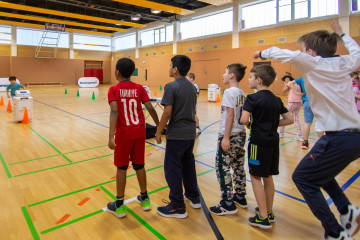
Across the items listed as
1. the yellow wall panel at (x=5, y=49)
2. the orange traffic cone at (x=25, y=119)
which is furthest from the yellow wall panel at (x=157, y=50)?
the orange traffic cone at (x=25, y=119)

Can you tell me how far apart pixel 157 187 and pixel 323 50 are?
2.27 m

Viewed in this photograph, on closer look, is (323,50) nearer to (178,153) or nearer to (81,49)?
(178,153)

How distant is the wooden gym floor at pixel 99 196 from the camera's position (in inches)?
86.7

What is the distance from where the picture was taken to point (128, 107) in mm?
2365

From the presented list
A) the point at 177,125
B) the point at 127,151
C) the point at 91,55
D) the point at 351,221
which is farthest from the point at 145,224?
the point at 91,55

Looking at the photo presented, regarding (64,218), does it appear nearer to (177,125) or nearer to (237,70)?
(177,125)

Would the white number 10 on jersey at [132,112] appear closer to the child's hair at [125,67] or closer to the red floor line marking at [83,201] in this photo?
the child's hair at [125,67]

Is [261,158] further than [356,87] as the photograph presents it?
No

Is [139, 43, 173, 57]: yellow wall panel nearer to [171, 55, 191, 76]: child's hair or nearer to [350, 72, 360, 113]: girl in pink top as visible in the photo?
[350, 72, 360, 113]: girl in pink top

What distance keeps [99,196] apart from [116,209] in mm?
488

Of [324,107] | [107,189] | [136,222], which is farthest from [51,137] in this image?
[324,107]

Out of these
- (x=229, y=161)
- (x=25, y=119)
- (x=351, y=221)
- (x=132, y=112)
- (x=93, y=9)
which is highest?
(x=93, y=9)

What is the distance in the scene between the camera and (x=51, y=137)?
5547 mm

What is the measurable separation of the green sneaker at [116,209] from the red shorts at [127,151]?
0.44 m
